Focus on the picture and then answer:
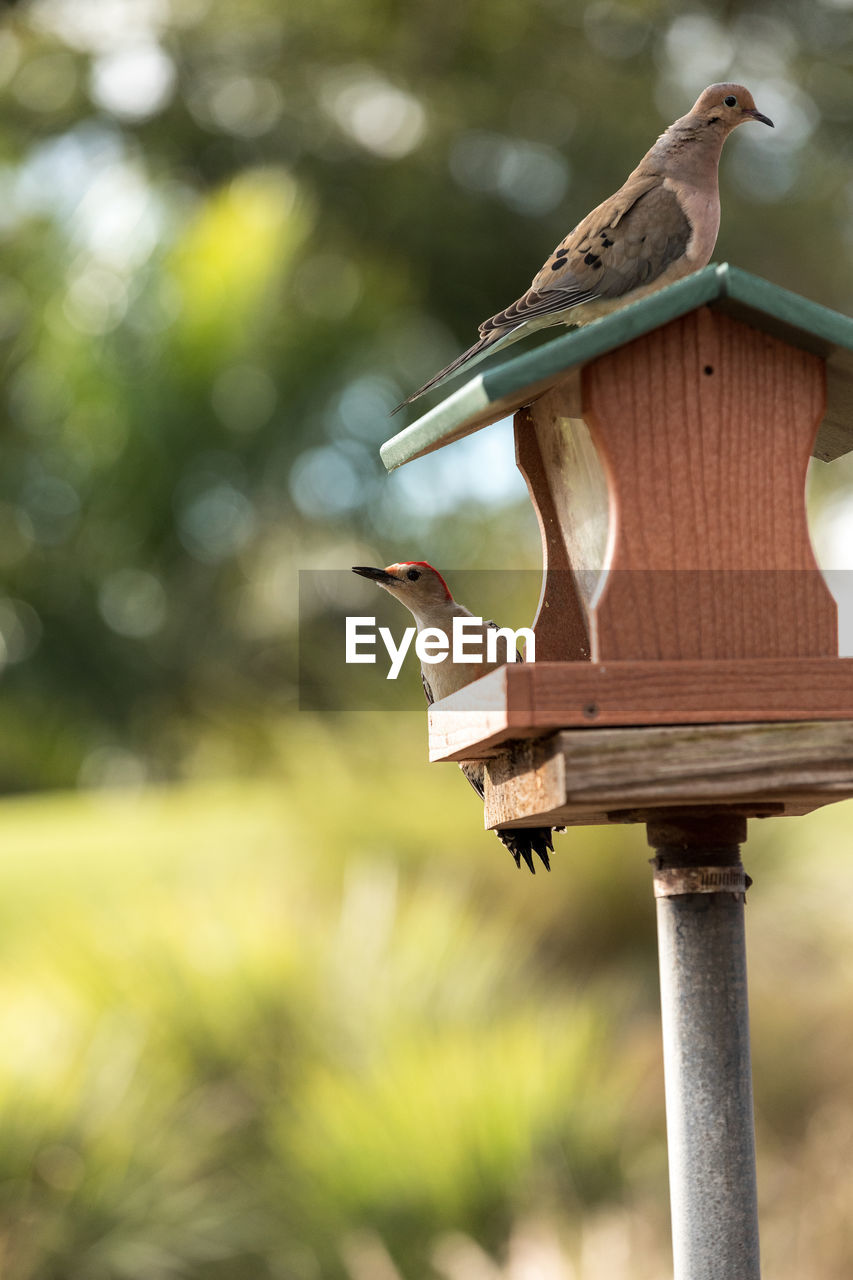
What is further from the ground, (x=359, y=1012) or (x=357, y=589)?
(x=357, y=589)

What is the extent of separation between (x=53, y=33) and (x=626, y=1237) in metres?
9.50

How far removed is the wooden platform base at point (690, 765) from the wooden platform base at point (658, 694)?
1 centimetres

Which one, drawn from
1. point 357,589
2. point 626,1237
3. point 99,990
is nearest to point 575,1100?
point 626,1237

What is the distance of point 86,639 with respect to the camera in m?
8.71

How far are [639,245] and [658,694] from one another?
0.63 metres

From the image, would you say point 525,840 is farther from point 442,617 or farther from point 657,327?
point 657,327

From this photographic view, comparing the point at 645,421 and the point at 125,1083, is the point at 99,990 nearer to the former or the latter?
the point at 125,1083

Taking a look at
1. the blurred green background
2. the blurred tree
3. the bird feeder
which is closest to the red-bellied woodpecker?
the bird feeder

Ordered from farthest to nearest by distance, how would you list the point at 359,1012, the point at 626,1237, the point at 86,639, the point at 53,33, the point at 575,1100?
1. the point at 53,33
2. the point at 86,639
3. the point at 359,1012
4. the point at 575,1100
5. the point at 626,1237

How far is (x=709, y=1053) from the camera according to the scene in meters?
1.54

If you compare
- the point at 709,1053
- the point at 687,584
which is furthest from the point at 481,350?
the point at 709,1053

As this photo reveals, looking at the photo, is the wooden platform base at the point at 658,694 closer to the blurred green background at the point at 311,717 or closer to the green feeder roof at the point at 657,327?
the green feeder roof at the point at 657,327

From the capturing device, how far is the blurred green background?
4.05m

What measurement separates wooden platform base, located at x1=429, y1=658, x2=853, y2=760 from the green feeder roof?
30 cm
